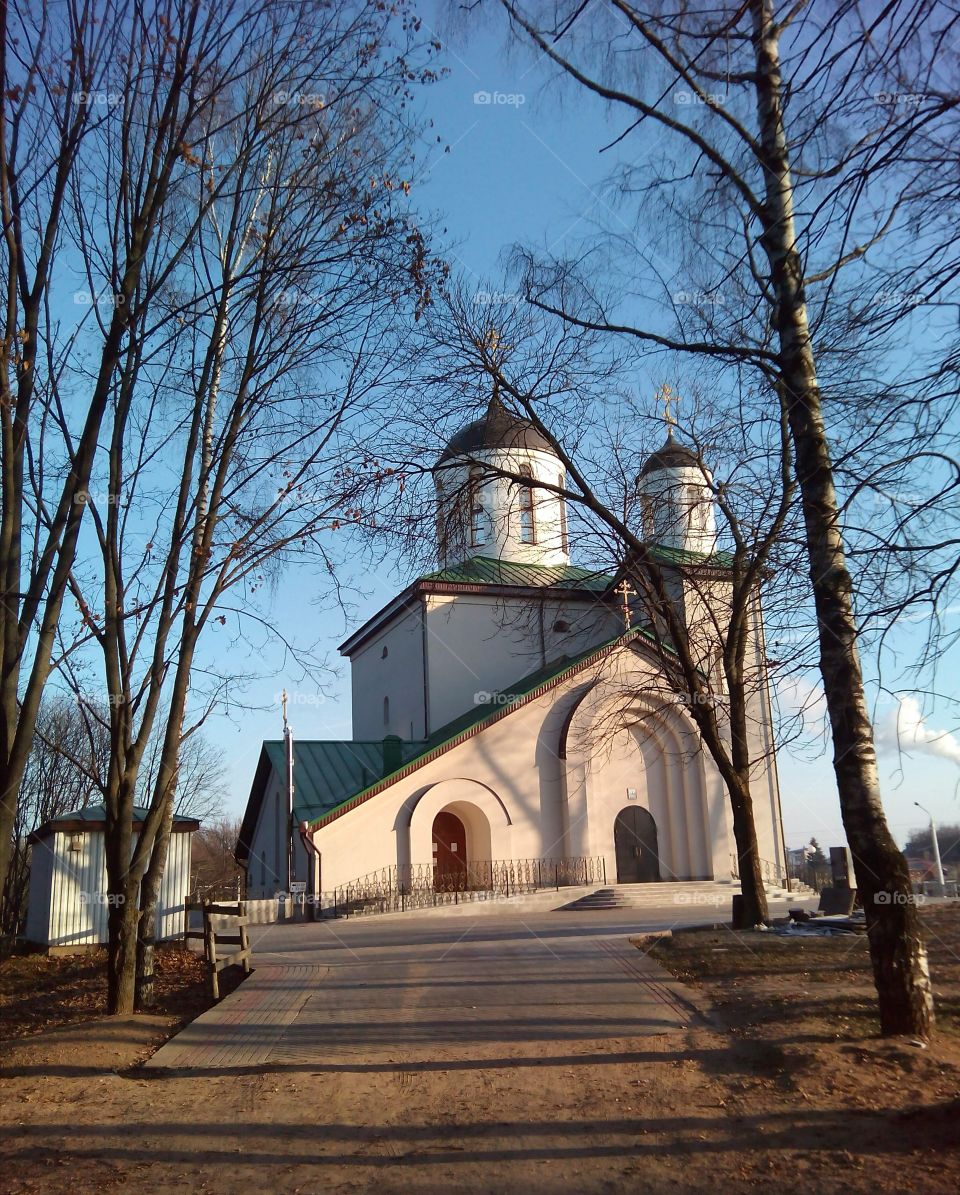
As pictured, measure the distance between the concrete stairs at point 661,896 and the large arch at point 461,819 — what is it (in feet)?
10.2

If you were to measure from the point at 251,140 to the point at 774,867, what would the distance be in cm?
2530

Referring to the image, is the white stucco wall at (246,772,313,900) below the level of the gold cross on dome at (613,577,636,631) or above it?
below

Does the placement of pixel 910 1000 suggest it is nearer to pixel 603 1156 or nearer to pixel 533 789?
pixel 603 1156

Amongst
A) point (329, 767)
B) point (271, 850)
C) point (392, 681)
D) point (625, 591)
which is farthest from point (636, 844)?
point (625, 591)

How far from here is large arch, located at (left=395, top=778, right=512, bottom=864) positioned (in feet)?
82.3

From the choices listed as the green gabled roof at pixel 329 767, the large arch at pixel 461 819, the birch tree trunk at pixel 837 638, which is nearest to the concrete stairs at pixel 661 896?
the large arch at pixel 461 819

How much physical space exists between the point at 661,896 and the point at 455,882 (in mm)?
5323

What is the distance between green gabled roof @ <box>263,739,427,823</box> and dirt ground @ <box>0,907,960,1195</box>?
18.9m

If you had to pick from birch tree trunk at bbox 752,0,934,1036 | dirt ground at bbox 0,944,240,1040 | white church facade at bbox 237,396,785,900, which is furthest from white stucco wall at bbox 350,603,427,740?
birch tree trunk at bbox 752,0,934,1036

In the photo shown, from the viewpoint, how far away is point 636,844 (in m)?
28.4

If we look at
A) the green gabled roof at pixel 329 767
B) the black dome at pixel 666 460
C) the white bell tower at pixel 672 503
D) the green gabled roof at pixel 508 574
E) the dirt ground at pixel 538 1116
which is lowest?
the dirt ground at pixel 538 1116

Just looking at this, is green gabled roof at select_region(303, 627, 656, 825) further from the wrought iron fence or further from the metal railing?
the metal railing

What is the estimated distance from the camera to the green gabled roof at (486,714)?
2508cm

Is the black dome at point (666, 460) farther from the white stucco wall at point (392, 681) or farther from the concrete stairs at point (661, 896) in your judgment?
the white stucco wall at point (392, 681)
